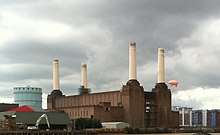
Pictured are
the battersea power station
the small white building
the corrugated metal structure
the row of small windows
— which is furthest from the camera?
the row of small windows

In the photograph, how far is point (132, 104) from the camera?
456 feet

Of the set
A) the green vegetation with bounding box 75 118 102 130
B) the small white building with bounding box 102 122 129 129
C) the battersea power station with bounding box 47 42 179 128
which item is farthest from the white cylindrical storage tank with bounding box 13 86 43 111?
the green vegetation with bounding box 75 118 102 130

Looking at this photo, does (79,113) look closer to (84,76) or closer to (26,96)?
(84,76)

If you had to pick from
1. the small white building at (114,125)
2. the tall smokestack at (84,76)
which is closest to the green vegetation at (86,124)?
the small white building at (114,125)

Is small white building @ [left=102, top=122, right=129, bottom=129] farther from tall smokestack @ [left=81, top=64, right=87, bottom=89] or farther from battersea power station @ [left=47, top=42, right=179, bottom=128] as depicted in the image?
tall smokestack @ [left=81, top=64, right=87, bottom=89]

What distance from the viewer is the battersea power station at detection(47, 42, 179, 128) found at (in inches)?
5428

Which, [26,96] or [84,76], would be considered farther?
[26,96]

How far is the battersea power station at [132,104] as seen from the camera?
452 ft

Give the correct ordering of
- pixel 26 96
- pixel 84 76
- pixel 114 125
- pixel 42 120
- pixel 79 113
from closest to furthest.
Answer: pixel 42 120 → pixel 114 125 → pixel 79 113 → pixel 84 76 → pixel 26 96

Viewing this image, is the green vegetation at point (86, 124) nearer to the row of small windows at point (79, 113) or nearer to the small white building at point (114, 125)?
the small white building at point (114, 125)

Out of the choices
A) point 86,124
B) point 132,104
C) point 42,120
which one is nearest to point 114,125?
point 86,124

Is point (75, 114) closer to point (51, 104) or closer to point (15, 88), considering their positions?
point (51, 104)

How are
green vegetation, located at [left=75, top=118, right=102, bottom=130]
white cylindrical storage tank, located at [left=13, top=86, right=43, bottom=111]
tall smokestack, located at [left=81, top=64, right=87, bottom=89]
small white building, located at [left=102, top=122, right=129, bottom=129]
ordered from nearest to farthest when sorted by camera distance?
green vegetation, located at [left=75, top=118, right=102, bottom=130] → small white building, located at [left=102, top=122, right=129, bottom=129] → tall smokestack, located at [left=81, top=64, right=87, bottom=89] → white cylindrical storage tank, located at [left=13, top=86, right=43, bottom=111]

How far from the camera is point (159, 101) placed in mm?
148625
